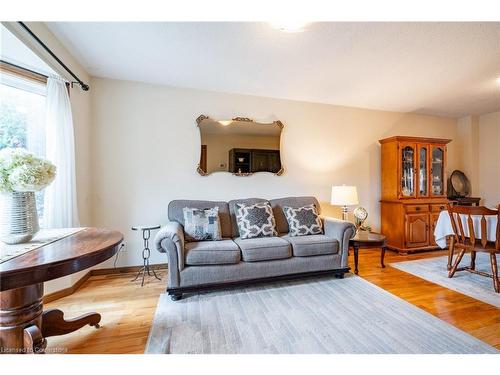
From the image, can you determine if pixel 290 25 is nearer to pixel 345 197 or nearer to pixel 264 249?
pixel 264 249

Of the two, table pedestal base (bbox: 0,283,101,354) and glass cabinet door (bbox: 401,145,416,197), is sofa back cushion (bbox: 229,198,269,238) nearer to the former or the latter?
table pedestal base (bbox: 0,283,101,354)

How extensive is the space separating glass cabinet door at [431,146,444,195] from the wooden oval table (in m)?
4.63

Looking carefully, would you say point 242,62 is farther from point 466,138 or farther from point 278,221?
point 466,138

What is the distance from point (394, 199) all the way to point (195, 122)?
10.7ft

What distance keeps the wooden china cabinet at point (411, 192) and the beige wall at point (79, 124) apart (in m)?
4.30

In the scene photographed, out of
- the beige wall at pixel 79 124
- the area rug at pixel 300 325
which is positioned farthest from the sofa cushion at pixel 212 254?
the beige wall at pixel 79 124

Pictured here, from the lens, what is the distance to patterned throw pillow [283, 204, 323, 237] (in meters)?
2.85

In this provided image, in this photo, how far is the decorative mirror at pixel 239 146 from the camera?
3.20 m

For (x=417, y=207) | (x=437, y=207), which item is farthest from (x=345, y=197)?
(x=437, y=207)

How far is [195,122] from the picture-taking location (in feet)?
10.4

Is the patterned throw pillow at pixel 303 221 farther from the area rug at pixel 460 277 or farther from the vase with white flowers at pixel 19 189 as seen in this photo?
the vase with white flowers at pixel 19 189

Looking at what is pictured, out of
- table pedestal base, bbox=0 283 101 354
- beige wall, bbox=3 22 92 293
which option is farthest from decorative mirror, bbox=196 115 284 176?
table pedestal base, bbox=0 283 101 354

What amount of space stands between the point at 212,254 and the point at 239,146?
1.62 meters
